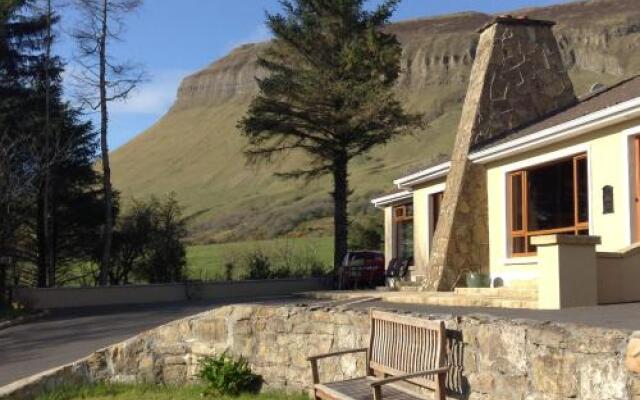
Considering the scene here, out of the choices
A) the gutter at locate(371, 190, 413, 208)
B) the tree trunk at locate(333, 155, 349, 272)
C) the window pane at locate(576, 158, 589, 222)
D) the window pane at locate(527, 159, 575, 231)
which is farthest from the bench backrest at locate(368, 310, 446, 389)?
the tree trunk at locate(333, 155, 349, 272)

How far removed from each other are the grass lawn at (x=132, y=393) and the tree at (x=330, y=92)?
1784cm

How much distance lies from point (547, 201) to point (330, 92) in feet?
43.9

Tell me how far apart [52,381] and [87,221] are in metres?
20.4

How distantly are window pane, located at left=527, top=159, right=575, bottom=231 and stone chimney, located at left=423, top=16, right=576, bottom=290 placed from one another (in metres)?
1.29

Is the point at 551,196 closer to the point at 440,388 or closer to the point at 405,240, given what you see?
the point at 440,388

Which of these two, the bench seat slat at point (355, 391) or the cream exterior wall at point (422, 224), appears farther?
the cream exterior wall at point (422, 224)

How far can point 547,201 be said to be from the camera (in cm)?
1463

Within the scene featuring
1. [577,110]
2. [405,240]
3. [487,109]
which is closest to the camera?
[577,110]

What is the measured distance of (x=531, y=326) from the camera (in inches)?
227

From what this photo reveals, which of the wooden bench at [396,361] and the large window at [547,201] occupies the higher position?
Answer: the large window at [547,201]

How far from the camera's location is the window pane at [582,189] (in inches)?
529

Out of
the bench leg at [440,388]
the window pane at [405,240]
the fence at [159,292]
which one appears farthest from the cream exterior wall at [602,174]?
the fence at [159,292]

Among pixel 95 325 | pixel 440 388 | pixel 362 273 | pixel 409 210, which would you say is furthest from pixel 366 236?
pixel 440 388

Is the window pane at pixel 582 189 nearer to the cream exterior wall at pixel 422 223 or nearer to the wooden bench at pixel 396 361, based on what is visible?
the cream exterior wall at pixel 422 223
